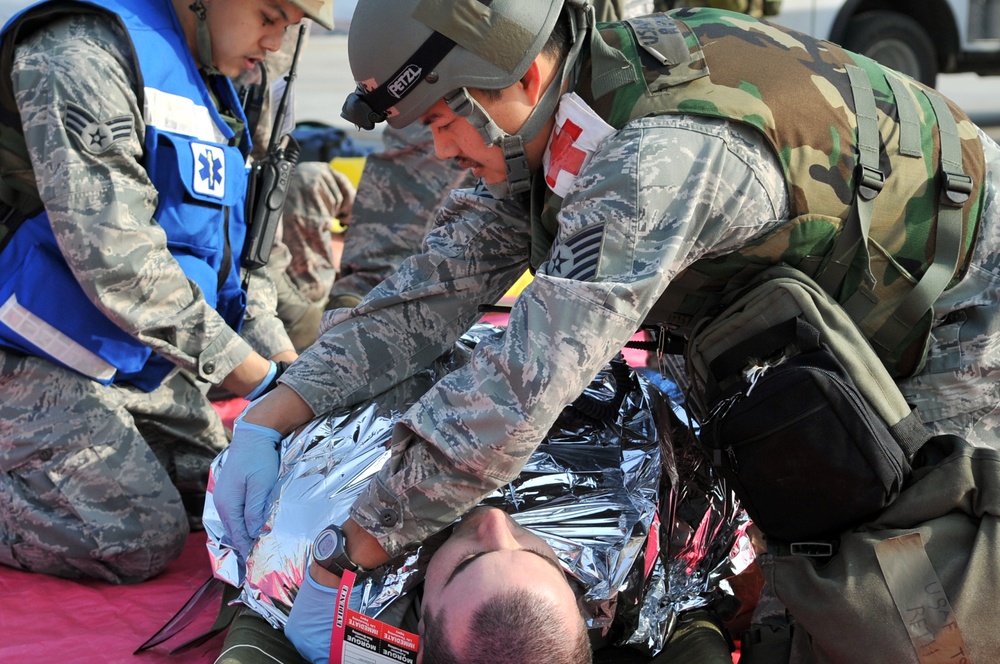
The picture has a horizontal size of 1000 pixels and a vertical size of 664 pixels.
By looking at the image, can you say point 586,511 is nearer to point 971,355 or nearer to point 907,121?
point 971,355

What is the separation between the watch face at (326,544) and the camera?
1.79m

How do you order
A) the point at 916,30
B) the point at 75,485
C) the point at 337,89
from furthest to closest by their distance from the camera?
1. the point at 337,89
2. the point at 916,30
3. the point at 75,485

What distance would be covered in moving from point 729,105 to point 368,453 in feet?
3.08

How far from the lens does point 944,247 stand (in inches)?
73.8

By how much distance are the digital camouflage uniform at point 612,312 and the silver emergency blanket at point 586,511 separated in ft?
0.74

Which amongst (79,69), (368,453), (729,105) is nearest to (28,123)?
(79,69)

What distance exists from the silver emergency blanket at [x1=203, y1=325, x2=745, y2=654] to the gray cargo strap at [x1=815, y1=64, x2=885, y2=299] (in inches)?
19.7

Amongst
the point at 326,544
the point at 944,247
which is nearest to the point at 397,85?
the point at 326,544

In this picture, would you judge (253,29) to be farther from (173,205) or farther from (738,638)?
(738,638)

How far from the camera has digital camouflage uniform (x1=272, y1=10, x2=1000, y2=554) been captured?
1.60 meters

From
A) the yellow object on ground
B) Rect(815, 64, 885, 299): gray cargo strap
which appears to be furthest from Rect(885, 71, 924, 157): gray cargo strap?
the yellow object on ground

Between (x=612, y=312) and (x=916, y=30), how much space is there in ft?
21.2

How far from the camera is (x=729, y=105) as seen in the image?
5.62 feet

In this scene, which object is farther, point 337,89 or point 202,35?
point 337,89
